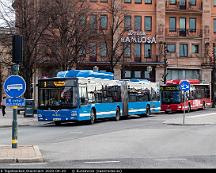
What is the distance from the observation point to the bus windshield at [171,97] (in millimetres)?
50969

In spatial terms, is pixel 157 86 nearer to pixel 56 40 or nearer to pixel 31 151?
pixel 56 40

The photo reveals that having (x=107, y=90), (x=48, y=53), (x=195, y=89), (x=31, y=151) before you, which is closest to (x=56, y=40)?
(x=48, y=53)

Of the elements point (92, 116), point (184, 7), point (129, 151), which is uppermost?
point (184, 7)

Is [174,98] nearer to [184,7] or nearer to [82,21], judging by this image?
[82,21]

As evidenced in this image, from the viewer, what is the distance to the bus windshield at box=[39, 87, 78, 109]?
3038cm

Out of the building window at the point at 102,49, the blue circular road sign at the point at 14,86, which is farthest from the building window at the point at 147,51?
the blue circular road sign at the point at 14,86

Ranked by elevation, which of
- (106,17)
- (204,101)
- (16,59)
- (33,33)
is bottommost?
(204,101)

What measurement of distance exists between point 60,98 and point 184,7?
45.3 meters

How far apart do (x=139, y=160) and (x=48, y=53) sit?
30.2 meters

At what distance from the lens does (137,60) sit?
6925cm

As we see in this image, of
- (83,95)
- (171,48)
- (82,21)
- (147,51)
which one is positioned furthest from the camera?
(171,48)

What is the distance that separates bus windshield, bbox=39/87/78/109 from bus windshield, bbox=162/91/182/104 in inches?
874

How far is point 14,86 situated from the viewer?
16.3 m

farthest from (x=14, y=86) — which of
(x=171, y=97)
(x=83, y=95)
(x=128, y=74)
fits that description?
(x=128, y=74)
